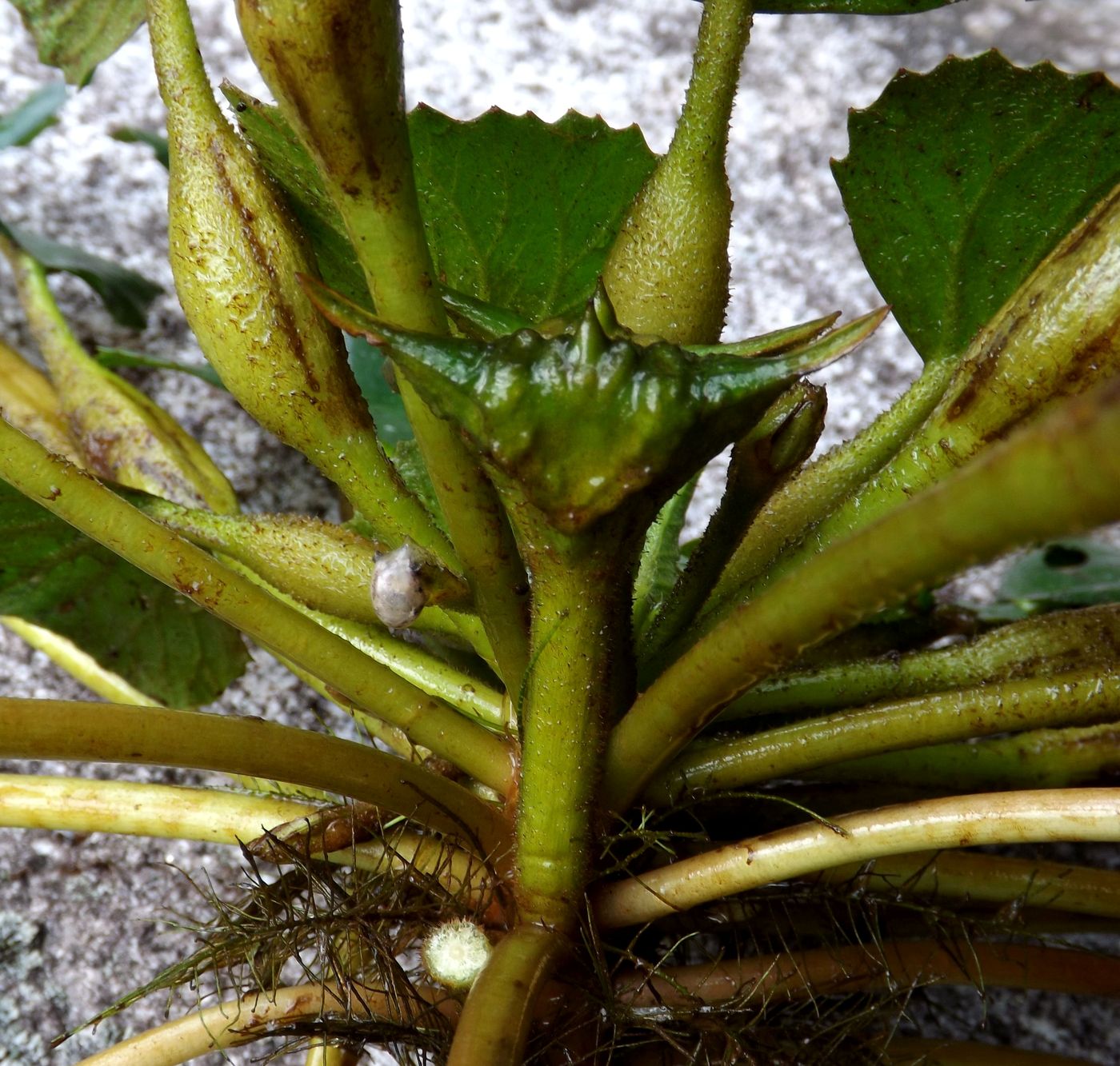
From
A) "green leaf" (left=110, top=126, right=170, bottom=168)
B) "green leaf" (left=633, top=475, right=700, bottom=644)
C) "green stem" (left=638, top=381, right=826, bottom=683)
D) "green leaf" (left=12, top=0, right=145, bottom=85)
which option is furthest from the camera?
"green leaf" (left=110, top=126, right=170, bottom=168)

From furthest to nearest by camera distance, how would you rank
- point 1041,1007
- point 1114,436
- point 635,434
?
1. point 1041,1007
2. point 635,434
3. point 1114,436

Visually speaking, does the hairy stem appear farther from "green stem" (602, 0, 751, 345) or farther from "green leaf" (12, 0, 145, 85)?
"green leaf" (12, 0, 145, 85)

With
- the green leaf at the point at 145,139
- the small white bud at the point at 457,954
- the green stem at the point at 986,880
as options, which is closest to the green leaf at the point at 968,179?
the green stem at the point at 986,880

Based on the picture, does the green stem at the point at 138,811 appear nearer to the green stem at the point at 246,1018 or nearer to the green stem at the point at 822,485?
the green stem at the point at 246,1018

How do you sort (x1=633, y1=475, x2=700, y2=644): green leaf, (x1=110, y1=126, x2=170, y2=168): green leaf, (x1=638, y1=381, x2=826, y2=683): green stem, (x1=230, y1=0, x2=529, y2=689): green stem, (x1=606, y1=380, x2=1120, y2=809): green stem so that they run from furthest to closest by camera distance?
(x1=110, y1=126, x2=170, y2=168): green leaf, (x1=633, y1=475, x2=700, y2=644): green leaf, (x1=638, y1=381, x2=826, y2=683): green stem, (x1=230, y1=0, x2=529, y2=689): green stem, (x1=606, y1=380, x2=1120, y2=809): green stem

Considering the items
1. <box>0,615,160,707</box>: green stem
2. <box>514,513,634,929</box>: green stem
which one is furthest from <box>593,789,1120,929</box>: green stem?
<box>0,615,160,707</box>: green stem

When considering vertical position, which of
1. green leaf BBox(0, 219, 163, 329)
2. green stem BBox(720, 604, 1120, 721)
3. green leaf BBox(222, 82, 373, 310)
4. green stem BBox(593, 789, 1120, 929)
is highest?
green leaf BBox(0, 219, 163, 329)

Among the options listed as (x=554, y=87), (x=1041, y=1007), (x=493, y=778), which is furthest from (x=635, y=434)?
(x=554, y=87)

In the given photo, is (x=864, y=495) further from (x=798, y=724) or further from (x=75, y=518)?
(x=75, y=518)

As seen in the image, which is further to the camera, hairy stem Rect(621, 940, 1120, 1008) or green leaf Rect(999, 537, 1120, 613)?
green leaf Rect(999, 537, 1120, 613)
